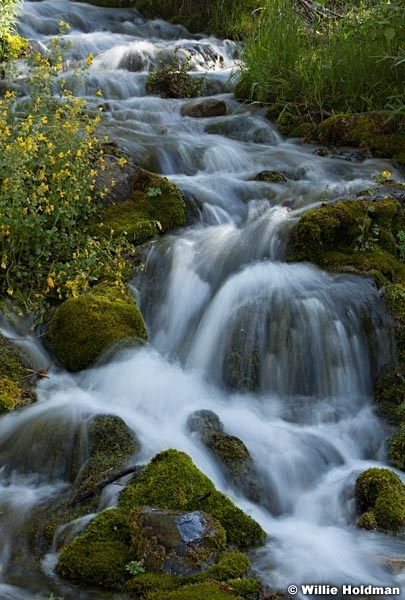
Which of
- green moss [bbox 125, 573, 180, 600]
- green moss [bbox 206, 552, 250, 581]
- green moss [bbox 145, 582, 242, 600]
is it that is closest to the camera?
green moss [bbox 145, 582, 242, 600]

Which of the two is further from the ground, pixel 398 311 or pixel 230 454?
pixel 398 311

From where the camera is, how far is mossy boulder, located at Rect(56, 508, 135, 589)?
3.06 meters

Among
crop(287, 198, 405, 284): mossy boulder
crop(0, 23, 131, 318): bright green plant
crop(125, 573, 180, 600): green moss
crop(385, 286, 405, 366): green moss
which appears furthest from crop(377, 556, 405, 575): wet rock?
crop(0, 23, 131, 318): bright green plant

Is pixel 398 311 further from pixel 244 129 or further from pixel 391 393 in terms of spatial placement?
pixel 244 129

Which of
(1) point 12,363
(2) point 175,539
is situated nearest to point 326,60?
(1) point 12,363

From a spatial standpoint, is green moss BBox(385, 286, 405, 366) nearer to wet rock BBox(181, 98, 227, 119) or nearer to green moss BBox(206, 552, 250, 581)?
green moss BBox(206, 552, 250, 581)

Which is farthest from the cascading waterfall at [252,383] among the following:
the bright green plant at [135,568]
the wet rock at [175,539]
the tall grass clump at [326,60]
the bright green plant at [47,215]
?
the tall grass clump at [326,60]

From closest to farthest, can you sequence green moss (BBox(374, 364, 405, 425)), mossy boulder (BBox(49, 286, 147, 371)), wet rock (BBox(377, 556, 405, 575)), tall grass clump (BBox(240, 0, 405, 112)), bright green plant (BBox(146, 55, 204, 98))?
wet rock (BBox(377, 556, 405, 575)), green moss (BBox(374, 364, 405, 425)), mossy boulder (BBox(49, 286, 147, 371)), tall grass clump (BBox(240, 0, 405, 112)), bright green plant (BBox(146, 55, 204, 98))

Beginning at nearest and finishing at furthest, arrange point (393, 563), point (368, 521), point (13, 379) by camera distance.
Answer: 1. point (393, 563)
2. point (368, 521)
3. point (13, 379)

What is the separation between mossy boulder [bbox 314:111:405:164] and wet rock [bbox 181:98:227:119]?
160 cm

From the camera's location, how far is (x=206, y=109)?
10.0 meters

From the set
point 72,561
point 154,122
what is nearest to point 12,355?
point 72,561

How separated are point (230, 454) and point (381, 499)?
0.84m

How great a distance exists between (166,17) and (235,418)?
14.2 meters
